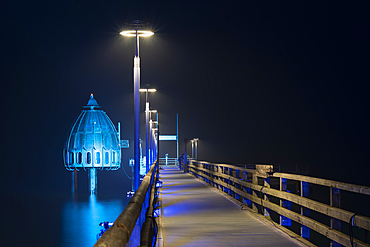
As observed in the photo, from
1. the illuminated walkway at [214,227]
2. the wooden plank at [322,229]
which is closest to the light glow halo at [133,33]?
the illuminated walkway at [214,227]

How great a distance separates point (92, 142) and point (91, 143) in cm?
31

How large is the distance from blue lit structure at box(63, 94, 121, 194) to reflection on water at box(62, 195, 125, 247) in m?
11.5

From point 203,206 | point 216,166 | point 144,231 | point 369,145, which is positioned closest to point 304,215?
point 144,231

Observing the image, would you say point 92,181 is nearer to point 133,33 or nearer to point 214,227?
point 133,33

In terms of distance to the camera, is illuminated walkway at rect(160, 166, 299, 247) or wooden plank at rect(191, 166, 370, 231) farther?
illuminated walkway at rect(160, 166, 299, 247)

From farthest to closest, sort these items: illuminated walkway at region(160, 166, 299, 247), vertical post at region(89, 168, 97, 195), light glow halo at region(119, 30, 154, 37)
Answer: vertical post at region(89, 168, 97, 195) < light glow halo at region(119, 30, 154, 37) < illuminated walkway at region(160, 166, 299, 247)

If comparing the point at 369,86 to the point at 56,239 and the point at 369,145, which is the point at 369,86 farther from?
the point at 56,239

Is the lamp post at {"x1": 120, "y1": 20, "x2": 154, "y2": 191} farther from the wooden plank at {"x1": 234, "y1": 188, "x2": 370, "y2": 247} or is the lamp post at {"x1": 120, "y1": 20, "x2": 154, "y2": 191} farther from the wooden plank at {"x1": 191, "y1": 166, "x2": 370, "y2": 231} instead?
the wooden plank at {"x1": 191, "y1": 166, "x2": 370, "y2": 231}

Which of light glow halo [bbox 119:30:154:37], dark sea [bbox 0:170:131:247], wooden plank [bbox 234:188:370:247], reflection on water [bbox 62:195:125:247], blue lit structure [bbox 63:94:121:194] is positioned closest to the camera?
wooden plank [bbox 234:188:370:247]

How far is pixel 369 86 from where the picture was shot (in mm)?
100312

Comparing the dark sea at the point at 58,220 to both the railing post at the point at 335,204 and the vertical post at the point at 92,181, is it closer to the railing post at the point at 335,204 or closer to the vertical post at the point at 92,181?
the vertical post at the point at 92,181

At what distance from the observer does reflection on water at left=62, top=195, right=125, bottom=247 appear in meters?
83.6

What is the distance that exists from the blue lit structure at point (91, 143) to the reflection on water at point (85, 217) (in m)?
11.5

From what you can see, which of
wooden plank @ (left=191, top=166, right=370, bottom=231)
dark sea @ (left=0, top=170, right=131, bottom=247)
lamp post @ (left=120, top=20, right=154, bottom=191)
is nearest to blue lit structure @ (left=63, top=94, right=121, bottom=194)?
dark sea @ (left=0, top=170, right=131, bottom=247)
